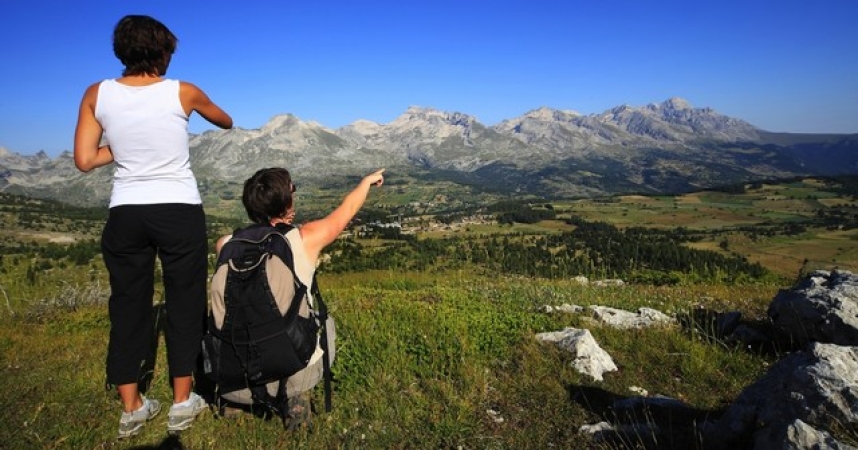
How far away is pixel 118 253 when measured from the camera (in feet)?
14.3

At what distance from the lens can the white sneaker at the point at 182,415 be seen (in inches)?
181

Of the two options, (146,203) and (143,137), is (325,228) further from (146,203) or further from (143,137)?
(143,137)

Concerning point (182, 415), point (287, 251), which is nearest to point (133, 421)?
point (182, 415)

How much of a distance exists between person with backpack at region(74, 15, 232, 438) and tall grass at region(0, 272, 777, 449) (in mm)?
734

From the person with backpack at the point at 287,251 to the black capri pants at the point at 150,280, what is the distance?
1.18 feet

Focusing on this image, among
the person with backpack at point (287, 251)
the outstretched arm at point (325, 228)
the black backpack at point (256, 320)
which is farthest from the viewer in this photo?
the outstretched arm at point (325, 228)

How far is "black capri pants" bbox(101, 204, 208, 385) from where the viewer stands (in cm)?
429

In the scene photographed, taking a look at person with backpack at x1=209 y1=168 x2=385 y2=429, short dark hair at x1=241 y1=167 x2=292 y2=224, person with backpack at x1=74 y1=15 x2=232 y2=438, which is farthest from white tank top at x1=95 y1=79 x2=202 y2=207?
person with backpack at x1=209 y1=168 x2=385 y2=429

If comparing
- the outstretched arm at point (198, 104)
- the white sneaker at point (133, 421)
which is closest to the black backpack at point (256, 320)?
the white sneaker at point (133, 421)

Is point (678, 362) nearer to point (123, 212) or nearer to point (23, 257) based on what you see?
point (123, 212)

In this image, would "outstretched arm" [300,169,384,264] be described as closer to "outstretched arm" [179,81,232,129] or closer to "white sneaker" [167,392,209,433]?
"outstretched arm" [179,81,232,129]

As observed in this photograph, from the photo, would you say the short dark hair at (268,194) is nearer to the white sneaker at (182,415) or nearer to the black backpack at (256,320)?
the black backpack at (256,320)

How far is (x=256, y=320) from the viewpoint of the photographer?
4145 millimetres

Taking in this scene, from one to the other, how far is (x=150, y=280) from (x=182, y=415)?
56.4 inches
